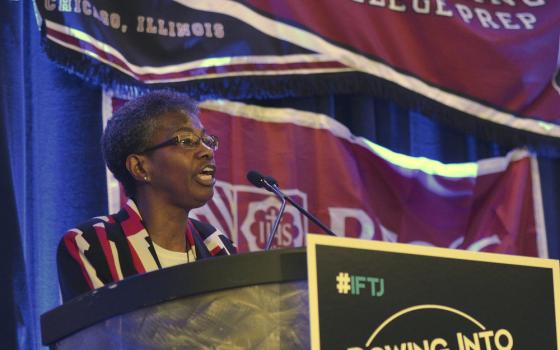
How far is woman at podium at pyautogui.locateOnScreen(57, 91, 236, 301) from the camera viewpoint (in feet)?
7.16

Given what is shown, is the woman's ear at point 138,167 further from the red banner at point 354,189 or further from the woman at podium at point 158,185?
the red banner at point 354,189

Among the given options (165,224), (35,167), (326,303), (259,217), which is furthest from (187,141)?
(326,303)

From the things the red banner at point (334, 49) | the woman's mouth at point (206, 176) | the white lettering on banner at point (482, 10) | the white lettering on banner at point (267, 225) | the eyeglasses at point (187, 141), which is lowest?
the white lettering on banner at point (267, 225)

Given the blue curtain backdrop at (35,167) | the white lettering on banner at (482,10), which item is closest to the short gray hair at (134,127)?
the blue curtain backdrop at (35,167)

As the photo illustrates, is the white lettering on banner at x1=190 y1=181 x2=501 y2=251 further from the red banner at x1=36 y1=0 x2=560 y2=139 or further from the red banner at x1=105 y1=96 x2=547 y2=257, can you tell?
the red banner at x1=36 y1=0 x2=560 y2=139

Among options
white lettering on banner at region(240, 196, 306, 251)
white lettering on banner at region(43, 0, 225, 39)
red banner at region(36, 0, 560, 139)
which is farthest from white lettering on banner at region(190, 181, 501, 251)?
white lettering on banner at region(43, 0, 225, 39)

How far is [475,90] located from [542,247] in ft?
1.87

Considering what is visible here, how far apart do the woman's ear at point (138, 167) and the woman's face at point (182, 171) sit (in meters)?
0.02

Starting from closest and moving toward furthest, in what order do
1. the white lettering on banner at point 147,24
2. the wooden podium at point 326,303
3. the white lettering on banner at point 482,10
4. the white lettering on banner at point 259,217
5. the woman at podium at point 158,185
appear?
the wooden podium at point 326,303
the woman at podium at point 158,185
the white lettering on banner at point 147,24
the white lettering on banner at point 259,217
the white lettering on banner at point 482,10

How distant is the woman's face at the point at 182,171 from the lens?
7.50 feet

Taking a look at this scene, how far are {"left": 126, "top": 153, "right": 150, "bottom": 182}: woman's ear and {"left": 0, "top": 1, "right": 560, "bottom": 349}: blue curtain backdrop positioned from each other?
533 mm

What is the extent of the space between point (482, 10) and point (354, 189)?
746 mm

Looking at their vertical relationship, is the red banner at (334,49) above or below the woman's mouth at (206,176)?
above

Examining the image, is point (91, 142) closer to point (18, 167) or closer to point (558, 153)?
point (18, 167)
